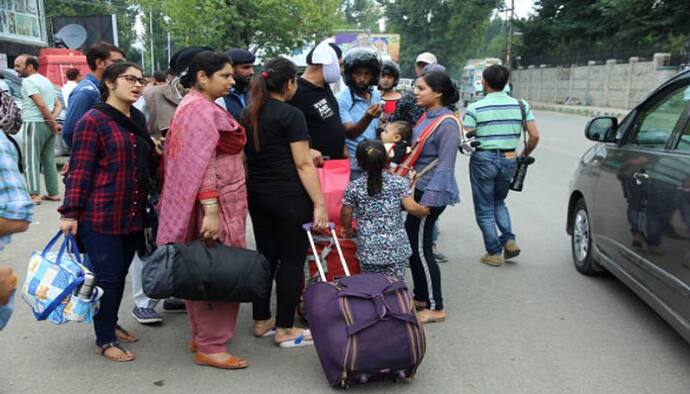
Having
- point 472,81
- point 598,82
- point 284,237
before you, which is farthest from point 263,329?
point 472,81

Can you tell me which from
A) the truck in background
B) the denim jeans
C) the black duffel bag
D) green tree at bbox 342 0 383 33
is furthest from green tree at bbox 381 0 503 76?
the black duffel bag

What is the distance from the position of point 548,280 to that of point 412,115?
185 cm

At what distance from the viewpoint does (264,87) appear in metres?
3.55

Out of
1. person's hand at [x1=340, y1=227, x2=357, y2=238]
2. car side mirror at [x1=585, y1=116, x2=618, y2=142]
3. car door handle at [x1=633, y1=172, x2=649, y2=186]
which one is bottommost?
person's hand at [x1=340, y1=227, x2=357, y2=238]

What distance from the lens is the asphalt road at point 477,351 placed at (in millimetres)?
3352

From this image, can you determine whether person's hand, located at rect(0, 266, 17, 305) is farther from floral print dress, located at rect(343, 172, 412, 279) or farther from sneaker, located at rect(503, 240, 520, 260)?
sneaker, located at rect(503, 240, 520, 260)

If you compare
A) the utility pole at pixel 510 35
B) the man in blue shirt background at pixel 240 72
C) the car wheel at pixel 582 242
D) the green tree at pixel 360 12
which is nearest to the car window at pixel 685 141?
the car wheel at pixel 582 242

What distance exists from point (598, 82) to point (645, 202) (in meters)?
33.3

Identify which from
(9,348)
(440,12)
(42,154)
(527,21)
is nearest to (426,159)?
(9,348)

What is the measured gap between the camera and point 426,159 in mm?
4141

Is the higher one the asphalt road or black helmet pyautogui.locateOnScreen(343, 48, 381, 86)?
black helmet pyautogui.locateOnScreen(343, 48, 381, 86)

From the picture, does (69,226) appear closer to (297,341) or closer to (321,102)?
(297,341)

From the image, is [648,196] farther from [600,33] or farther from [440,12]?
[440,12]

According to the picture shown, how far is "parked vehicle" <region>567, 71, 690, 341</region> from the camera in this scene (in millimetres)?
3449
